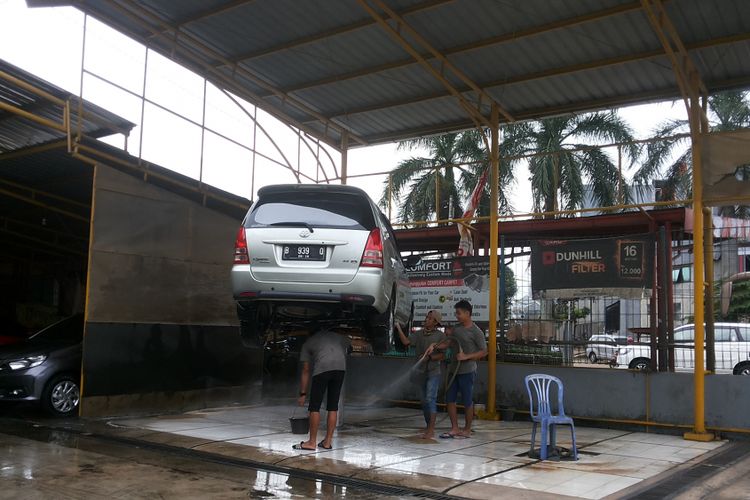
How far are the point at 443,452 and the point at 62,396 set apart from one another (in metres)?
5.63

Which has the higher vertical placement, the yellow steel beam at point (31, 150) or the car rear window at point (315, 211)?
the yellow steel beam at point (31, 150)

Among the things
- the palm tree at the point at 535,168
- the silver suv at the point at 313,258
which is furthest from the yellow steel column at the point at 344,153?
the palm tree at the point at 535,168

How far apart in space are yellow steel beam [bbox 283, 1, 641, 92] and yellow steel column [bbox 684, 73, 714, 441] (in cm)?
170

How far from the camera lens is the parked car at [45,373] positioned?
913cm

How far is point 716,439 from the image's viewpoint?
8.75 m

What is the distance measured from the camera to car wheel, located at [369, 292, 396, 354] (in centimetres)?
739

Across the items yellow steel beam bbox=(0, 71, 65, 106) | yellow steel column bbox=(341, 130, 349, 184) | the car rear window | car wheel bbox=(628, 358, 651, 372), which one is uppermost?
yellow steel column bbox=(341, 130, 349, 184)

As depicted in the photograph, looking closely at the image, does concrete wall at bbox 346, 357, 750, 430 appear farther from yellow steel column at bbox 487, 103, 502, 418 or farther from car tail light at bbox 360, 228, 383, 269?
car tail light at bbox 360, 228, 383, 269

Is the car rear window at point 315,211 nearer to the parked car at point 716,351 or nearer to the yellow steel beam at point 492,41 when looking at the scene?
the yellow steel beam at point 492,41

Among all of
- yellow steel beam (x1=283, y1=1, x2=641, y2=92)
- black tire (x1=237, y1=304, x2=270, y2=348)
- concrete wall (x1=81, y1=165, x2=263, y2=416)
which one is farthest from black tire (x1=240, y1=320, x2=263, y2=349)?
yellow steel beam (x1=283, y1=1, x2=641, y2=92)

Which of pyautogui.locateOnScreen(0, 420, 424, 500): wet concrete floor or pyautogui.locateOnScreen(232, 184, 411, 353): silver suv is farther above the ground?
pyautogui.locateOnScreen(232, 184, 411, 353): silver suv

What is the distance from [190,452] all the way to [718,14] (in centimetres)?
832

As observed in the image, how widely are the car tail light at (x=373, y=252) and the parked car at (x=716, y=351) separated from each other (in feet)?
15.0

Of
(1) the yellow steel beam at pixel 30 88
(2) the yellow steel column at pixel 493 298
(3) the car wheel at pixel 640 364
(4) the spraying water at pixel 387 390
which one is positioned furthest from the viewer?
(4) the spraying water at pixel 387 390
